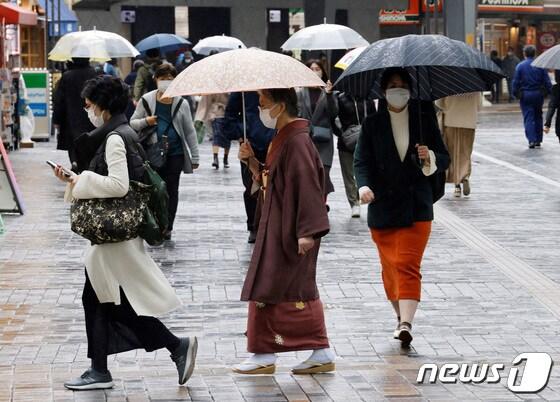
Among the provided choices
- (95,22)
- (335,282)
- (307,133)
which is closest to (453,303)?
(335,282)

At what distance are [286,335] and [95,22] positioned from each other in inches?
1594

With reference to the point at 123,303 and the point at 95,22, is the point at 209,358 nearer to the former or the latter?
the point at 123,303

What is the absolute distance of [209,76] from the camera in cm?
808

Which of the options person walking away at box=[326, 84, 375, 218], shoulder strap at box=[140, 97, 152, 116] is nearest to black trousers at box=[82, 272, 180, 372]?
shoulder strap at box=[140, 97, 152, 116]

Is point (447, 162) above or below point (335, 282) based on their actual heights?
above

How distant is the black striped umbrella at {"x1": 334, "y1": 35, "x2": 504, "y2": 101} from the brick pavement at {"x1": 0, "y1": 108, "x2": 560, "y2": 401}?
4.84ft

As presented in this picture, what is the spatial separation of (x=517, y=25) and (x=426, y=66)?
147 feet

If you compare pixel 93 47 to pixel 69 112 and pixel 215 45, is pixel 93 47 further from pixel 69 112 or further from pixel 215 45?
pixel 215 45

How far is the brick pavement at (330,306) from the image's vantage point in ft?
24.7

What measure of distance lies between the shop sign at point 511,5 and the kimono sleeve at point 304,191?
145 feet

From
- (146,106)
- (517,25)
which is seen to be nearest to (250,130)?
(146,106)

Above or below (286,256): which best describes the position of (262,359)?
below

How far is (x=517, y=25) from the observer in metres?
52.9

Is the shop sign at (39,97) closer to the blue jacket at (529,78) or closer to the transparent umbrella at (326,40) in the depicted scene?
the transparent umbrella at (326,40)
